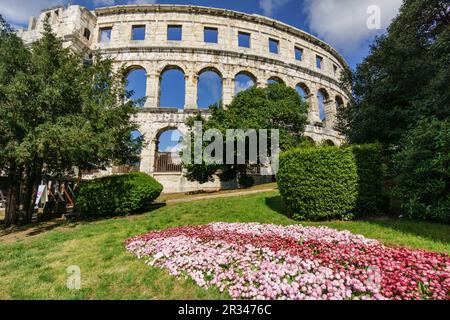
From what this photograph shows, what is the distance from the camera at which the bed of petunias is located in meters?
3.53

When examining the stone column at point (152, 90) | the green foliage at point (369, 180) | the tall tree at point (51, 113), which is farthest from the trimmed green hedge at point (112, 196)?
the stone column at point (152, 90)

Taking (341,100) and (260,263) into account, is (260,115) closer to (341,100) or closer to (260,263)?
(260,263)

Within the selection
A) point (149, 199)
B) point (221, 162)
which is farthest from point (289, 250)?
point (221, 162)

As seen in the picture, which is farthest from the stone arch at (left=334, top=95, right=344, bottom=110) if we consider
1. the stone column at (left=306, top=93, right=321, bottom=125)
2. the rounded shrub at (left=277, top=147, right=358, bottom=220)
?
the rounded shrub at (left=277, top=147, right=358, bottom=220)

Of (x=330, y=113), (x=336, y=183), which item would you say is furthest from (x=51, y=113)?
(x=330, y=113)

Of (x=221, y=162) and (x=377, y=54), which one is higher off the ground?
(x=377, y=54)

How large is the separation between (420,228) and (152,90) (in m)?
23.0

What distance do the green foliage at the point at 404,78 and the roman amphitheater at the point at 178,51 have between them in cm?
1209

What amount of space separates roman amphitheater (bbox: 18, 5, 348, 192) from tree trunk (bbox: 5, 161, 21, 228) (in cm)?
1153

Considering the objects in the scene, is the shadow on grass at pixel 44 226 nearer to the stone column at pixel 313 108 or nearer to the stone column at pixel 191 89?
the stone column at pixel 191 89

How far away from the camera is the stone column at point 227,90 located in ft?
80.9

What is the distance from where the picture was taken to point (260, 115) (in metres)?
16.8

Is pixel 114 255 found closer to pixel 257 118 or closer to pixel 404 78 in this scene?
pixel 257 118
